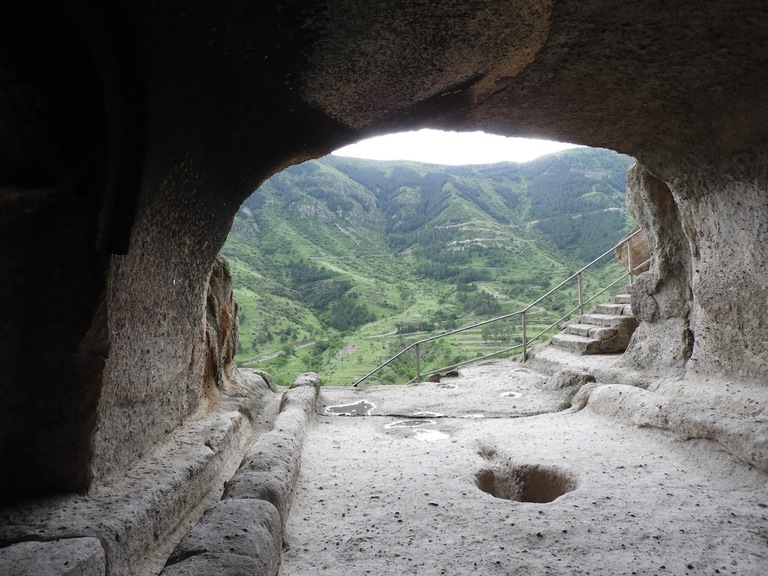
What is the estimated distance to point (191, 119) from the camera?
237 centimetres

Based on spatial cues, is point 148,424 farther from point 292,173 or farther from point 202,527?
point 292,173

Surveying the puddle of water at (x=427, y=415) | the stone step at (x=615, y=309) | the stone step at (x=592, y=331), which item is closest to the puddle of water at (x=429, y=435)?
the puddle of water at (x=427, y=415)

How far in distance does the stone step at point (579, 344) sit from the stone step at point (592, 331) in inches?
3.7

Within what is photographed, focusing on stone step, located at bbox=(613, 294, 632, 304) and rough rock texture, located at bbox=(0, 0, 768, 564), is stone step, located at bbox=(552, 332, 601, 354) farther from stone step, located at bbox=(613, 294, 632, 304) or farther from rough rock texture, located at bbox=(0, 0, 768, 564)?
rough rock texture, located at bbox=(0, 0, 768, 564)

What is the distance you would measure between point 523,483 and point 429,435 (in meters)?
1.11

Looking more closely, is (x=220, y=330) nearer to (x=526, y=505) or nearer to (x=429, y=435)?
(x=429, y=435)

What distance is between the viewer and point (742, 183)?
3248 millimetres

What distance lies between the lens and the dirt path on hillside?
200cm

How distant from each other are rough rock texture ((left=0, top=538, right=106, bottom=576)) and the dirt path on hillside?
2.30 ft

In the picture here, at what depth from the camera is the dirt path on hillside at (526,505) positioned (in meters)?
2.00

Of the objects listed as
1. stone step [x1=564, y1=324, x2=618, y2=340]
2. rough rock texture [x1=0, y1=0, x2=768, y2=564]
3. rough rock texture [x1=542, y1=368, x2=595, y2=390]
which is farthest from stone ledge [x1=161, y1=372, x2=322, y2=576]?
stone step [x1=564, y1=324, x2=618, y2=340]

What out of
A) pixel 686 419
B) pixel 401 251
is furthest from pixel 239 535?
pixel 401 251

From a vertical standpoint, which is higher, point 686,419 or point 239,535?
point 686,419

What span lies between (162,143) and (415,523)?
84.2 inches
